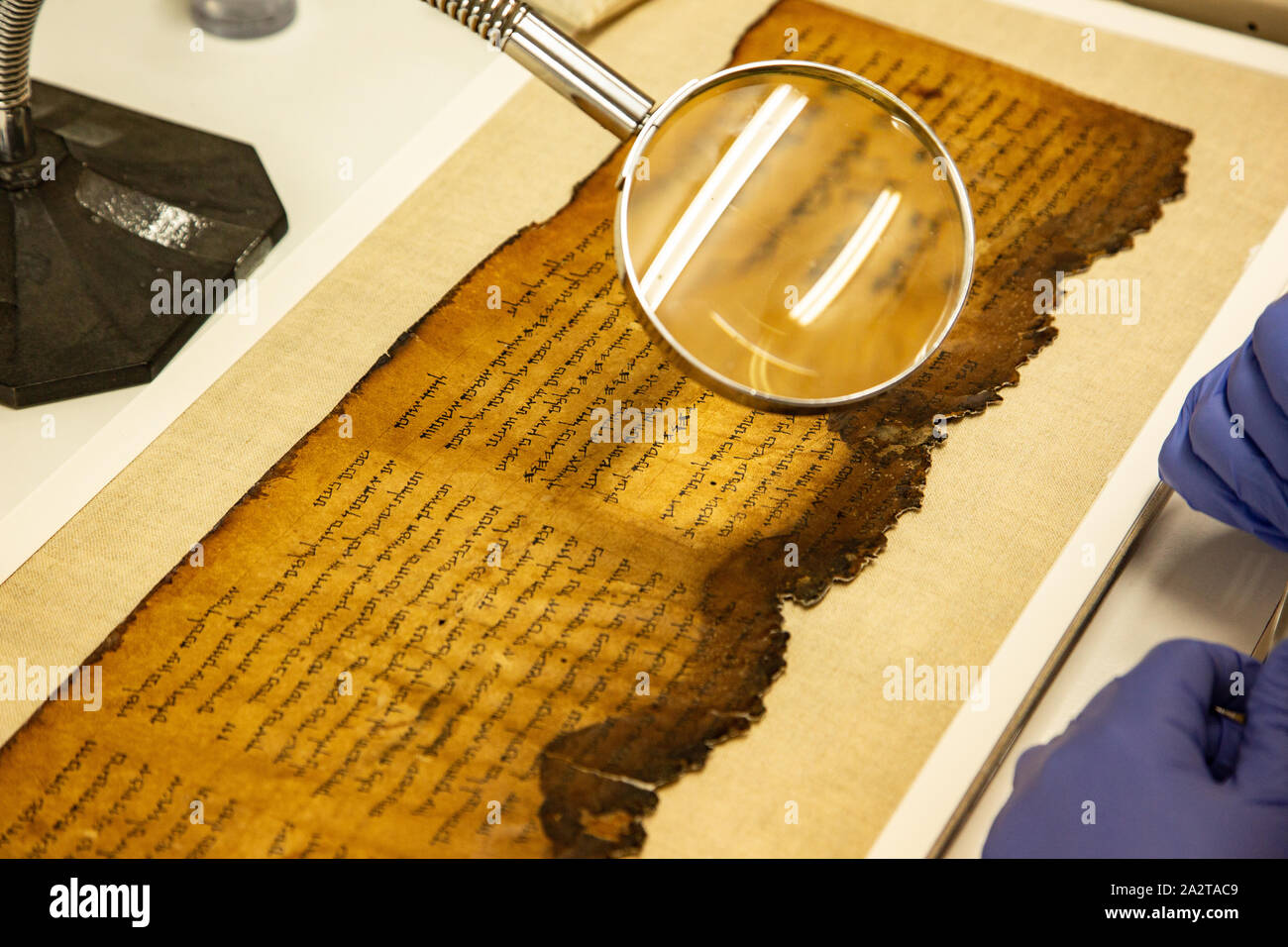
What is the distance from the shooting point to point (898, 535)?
91cm

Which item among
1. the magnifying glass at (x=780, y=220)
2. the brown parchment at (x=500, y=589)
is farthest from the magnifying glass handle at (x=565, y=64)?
the brown parchment at (x=500, y=589)

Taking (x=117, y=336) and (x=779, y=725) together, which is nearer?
(x=779, y=725)

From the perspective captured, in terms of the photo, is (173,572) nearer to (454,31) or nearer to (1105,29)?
(454,31)

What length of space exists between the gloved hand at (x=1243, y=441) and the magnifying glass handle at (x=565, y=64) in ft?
1.55

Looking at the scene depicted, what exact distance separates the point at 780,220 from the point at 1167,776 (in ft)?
1.44

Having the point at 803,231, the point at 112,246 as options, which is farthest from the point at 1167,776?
the point at 112,246

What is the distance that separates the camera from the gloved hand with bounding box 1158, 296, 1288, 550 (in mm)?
801

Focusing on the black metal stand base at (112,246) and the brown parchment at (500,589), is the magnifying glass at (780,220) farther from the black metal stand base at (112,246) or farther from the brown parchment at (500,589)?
the black metal stand base at (112,246)

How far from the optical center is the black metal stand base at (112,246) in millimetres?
960

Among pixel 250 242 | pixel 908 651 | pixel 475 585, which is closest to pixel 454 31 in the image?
pixel 250 242

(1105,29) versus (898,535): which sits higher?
(1105,29)
